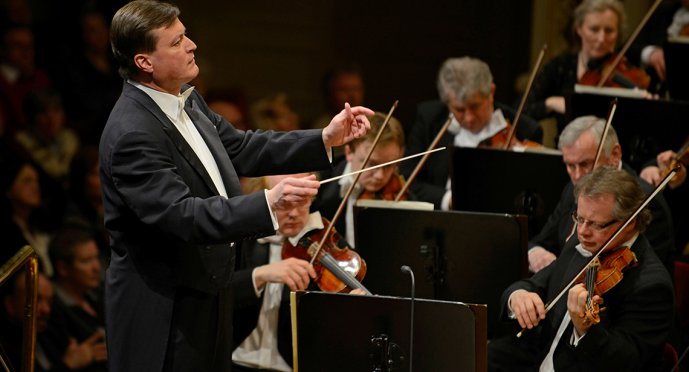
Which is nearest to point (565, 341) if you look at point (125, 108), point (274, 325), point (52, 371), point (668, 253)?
point (668, 253)

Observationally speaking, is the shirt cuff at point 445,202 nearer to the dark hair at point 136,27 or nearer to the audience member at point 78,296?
the audience member at point 78,296

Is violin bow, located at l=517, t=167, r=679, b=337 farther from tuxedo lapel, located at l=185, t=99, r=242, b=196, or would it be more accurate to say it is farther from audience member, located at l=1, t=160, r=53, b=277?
audience member, located at l=1, t=160, r=53, b=277

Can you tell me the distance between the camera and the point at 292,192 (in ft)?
7.54

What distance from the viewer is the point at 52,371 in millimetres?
4562

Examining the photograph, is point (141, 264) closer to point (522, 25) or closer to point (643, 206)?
point (643, 206)

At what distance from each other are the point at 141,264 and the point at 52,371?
7.50 ft

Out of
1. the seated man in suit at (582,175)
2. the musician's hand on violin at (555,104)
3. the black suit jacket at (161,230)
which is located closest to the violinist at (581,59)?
the musician's hand on violin at (555,104)

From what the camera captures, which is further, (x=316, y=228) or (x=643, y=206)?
(x=316, y=228)

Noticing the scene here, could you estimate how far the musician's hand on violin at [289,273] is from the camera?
3234 millimetres

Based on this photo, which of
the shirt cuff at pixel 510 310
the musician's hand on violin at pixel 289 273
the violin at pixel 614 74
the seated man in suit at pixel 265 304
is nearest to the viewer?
the shirt cuff at pixel 510 310

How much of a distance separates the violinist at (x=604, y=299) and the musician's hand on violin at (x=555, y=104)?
4.72 feet

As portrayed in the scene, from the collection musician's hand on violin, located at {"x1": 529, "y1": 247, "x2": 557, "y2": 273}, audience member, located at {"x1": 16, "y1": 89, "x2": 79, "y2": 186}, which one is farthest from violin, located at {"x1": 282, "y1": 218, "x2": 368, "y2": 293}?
audience member, located at {"x1": 16, "y1": 89, "x2": 79, "y2": 186}

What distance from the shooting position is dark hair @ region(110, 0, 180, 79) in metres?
2.51

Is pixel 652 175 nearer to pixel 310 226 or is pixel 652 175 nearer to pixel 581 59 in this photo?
pixel 581 59
